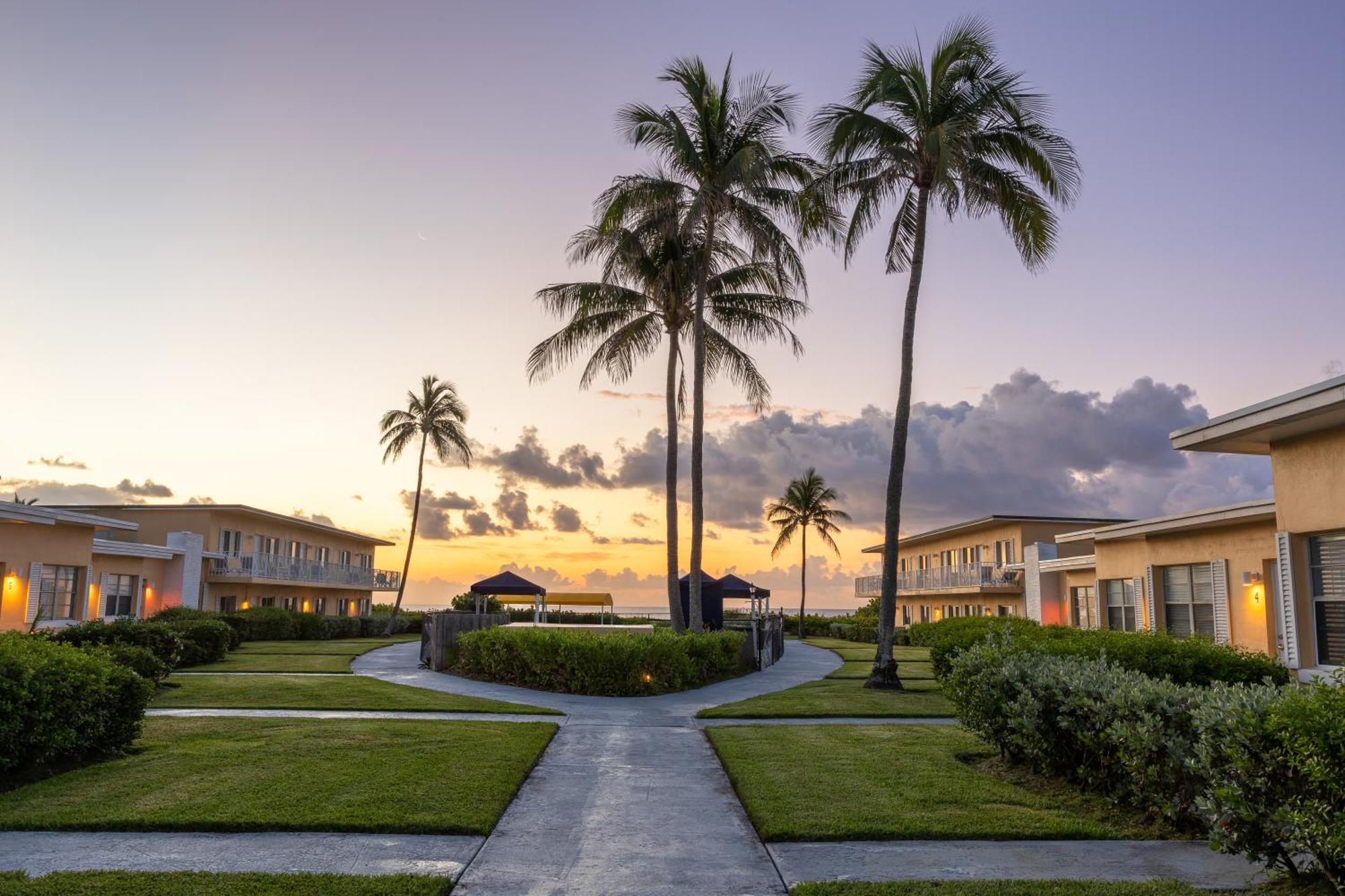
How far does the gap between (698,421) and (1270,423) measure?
578 inches

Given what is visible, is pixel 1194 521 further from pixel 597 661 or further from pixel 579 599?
pixel 579 599

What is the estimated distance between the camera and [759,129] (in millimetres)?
23797

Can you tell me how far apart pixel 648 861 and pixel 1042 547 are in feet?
101

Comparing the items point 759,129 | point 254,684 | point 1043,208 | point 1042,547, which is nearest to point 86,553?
point 254,684

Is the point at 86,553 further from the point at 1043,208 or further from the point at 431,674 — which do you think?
the point at 1043,208

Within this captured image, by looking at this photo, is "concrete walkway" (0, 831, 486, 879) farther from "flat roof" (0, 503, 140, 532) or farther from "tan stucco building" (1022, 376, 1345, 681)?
"flat roof" (0, 503, 140, 532)

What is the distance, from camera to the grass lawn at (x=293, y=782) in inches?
289

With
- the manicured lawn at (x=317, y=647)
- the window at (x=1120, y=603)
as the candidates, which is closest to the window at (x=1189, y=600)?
the window at (x=1120, y=603)

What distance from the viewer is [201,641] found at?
24406 millimetres

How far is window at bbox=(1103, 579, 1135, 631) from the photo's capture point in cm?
2431

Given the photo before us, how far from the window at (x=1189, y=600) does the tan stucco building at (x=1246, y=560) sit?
0.03 metres

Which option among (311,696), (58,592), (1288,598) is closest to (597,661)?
(311,696)

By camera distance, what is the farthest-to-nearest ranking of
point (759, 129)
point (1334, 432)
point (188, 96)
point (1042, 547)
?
point (1042, 547), point (759, 129), point (188, 96), point (1334, 432)

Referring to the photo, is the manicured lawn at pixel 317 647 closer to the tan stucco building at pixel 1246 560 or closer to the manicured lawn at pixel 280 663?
the manicured lawn at pixel 280 663
